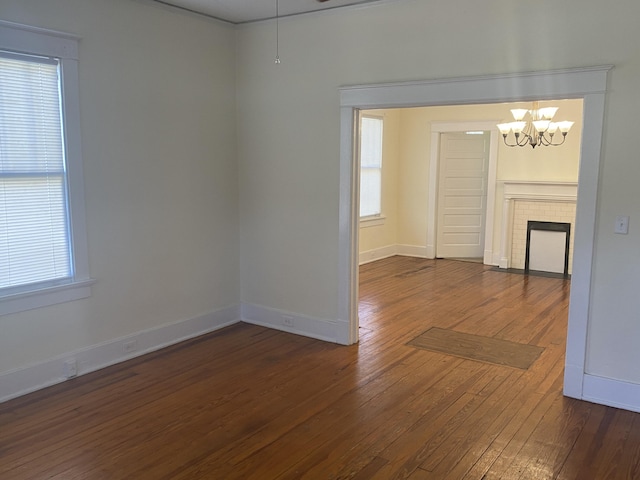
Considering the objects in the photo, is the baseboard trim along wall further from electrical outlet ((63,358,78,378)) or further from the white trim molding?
electrical outlet ((63,358,78,378))

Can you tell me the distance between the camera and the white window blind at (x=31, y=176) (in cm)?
346

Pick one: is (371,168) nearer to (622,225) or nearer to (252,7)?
(252,7)

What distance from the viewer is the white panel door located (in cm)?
851

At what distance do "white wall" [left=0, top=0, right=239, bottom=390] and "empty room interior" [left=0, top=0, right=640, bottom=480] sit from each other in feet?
0.06

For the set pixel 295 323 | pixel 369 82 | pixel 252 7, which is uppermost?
pixel 252 7

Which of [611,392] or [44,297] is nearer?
[611,392]

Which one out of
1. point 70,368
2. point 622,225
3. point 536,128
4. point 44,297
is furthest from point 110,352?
point 536,128

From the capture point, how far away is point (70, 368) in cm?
391

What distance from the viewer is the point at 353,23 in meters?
4.32

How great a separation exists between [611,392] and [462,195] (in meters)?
5.41

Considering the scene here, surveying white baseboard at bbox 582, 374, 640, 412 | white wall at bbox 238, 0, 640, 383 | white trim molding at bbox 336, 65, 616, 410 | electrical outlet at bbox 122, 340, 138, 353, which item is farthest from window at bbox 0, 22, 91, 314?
white baseboard at bbox 582, 374, 640, 412

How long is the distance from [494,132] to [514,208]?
1.17m

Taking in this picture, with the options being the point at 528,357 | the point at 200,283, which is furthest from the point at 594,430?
the point at 200,283

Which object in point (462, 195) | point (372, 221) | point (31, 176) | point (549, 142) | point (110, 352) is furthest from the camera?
point (462, 195)
